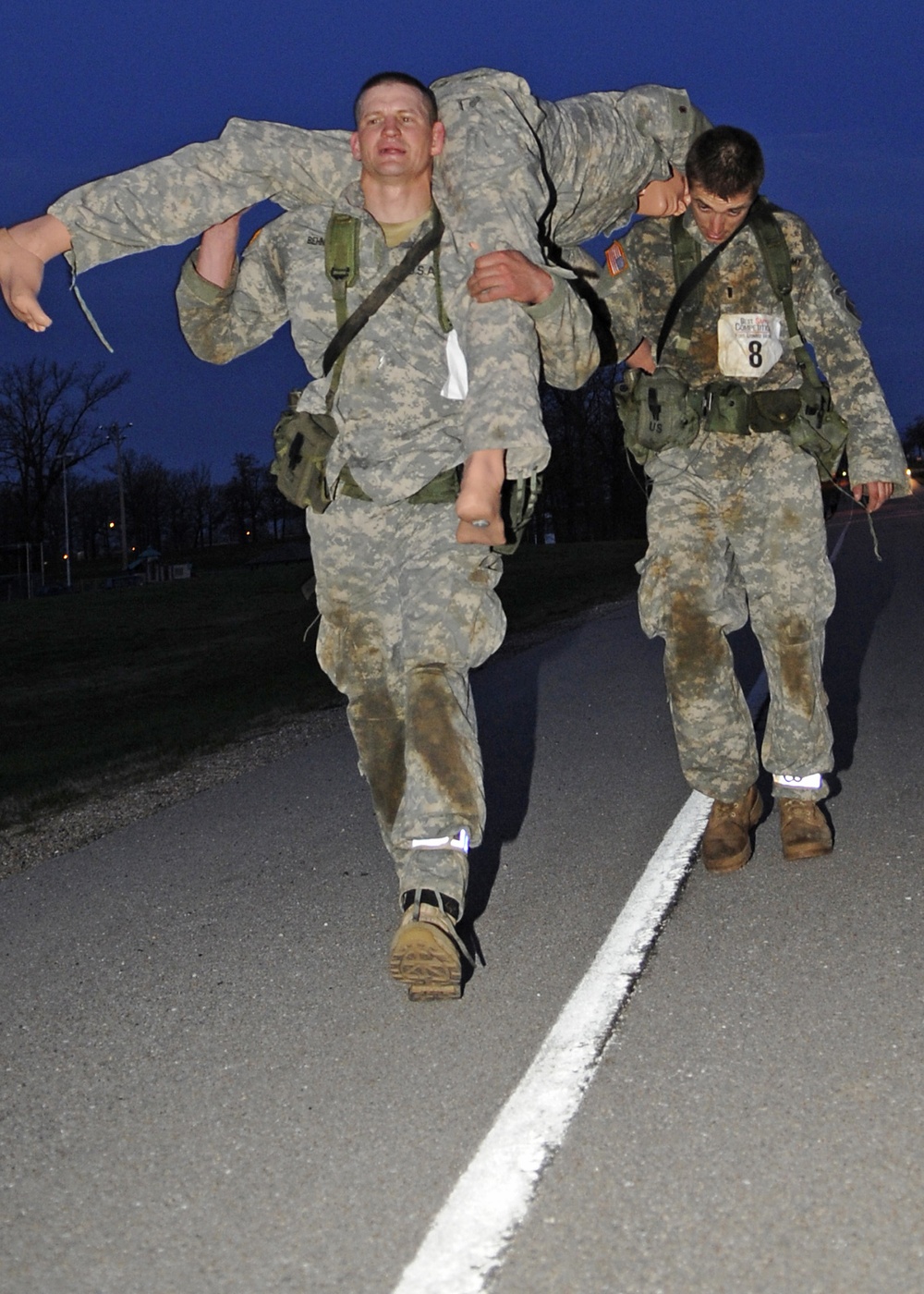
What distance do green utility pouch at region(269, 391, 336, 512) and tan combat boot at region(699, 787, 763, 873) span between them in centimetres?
179

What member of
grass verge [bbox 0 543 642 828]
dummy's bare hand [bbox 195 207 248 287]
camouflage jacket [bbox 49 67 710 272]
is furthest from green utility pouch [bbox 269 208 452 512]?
grass verge [bbox 0 543 642 828]

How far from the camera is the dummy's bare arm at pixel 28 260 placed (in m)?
3.88

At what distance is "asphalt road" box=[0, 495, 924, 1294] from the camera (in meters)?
2.58

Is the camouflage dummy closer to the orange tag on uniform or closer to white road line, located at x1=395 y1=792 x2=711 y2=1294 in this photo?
white road line, located at x1=395 y1=792 x2=711 y2=1294

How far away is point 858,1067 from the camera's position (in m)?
3.25

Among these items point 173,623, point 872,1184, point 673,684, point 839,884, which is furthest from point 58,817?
point 173,623

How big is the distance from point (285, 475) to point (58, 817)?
4738mm

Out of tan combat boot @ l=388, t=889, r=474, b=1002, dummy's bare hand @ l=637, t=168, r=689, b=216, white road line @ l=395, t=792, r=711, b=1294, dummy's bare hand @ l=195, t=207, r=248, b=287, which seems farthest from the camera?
dummy's bare hand @ l=637, t=168, r=689, b=216

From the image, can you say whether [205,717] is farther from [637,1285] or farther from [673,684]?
[637,1285]

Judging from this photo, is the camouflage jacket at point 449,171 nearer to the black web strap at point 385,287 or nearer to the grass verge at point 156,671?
the black web strap at point 385,287

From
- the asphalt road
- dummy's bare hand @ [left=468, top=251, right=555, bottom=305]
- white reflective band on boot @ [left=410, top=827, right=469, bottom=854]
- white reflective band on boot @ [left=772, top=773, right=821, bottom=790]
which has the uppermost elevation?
dummy's bare hand @ [left=468, top=251, right=555, bottom=305]

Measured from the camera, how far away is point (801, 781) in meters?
5.21

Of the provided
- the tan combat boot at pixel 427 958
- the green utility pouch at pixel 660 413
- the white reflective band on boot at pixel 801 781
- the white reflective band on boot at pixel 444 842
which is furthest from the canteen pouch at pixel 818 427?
the tan combat boot at pixel 427 958

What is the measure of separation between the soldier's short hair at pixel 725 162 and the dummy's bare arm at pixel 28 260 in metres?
2.02
